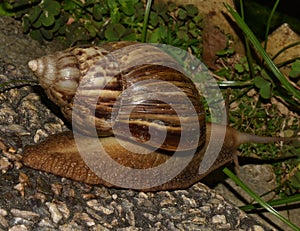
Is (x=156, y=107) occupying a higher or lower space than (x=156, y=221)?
higher

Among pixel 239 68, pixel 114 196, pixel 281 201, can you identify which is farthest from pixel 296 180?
pixel 114 196

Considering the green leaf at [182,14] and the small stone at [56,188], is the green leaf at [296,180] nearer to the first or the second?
the green leaf at [182,14]

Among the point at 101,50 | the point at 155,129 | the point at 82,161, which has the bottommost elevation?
the point at 82,161

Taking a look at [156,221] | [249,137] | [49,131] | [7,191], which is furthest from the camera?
[249,137]

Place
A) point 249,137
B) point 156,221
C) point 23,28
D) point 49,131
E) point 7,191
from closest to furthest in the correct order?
1. point 7,191
2. point 156,221
3. point 49,131
4. point 249,137
5. point 23,28

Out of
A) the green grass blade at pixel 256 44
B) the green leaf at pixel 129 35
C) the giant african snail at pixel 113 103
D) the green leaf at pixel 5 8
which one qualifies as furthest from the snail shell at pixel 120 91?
the green leaf at pixel 5 8

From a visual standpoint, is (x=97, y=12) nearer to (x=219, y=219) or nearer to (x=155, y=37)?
(x=155, y=37)

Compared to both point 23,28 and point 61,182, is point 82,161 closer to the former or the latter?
point 61,182

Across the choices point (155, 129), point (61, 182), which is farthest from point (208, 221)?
point (61, 182)

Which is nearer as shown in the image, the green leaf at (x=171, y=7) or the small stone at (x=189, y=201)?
the small stone at (x=189, y=201)
